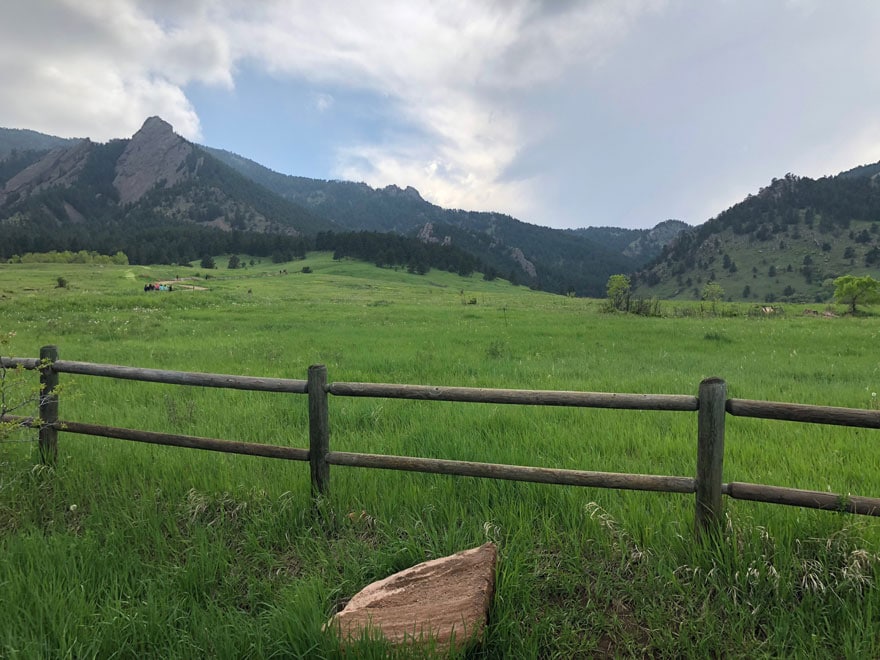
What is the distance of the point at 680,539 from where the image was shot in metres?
3.96

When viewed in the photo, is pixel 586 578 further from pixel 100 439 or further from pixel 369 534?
pixel 100 439

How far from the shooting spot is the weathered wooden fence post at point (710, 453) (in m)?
3.73

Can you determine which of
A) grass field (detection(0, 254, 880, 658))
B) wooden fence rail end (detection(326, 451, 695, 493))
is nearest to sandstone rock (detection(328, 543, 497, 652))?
grass field (detection(0, 254, 880, 658))

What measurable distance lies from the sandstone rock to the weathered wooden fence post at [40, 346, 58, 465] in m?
5.15

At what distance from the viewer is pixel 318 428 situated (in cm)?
477

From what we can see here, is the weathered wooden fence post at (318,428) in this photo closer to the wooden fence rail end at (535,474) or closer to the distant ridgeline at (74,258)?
the wooden fence rail end at (535,474)

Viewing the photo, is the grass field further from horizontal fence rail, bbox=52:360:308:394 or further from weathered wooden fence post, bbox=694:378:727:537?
horizontal fence rail, bbox=52:360:308:394

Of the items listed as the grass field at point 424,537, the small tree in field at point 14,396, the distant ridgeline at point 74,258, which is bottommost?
the grass field at point 424,537

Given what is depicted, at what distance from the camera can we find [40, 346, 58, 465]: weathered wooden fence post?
589 cm

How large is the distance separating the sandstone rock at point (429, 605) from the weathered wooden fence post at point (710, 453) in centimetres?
184

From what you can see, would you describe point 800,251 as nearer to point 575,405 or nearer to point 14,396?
point 575,405

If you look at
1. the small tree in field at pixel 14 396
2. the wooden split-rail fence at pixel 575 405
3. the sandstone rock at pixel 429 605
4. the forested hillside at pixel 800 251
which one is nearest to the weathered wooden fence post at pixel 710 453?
the wooden split-rail fence at pixel 575 405

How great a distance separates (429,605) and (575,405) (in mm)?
1954

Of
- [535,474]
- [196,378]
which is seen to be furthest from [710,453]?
[196,378]
